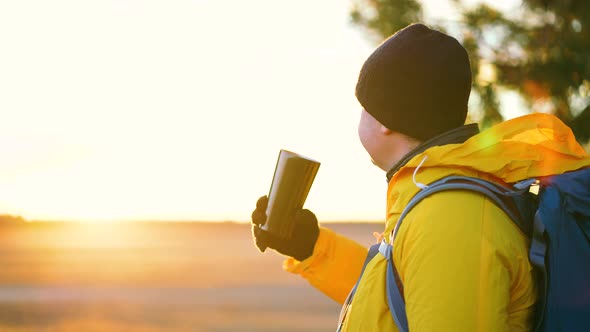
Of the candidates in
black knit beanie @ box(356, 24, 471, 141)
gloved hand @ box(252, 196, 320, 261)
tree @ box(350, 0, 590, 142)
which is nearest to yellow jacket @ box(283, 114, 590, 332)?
black knit beanie @ box(356, 24, 471, 141)

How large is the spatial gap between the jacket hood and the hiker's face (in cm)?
20

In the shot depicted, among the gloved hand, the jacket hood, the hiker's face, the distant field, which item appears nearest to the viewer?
the jacket hood

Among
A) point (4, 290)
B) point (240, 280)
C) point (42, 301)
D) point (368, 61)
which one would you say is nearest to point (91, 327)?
point (42, 301)

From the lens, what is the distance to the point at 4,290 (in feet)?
51.3

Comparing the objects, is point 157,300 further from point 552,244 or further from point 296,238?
point 552,244

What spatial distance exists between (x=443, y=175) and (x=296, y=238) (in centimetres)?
107

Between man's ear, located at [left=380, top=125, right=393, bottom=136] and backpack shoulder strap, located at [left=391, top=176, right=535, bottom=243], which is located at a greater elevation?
man's ear, located at [left=380, top=125, right=393, bottom=136]

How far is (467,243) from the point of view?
174 centimetres

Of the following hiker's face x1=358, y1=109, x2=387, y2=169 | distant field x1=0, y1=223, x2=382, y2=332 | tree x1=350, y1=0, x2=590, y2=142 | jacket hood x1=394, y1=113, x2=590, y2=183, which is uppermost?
tree x1=350, y1=0, x2=590, y2=142

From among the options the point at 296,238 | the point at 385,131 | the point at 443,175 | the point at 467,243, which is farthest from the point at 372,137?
the point at 296,238

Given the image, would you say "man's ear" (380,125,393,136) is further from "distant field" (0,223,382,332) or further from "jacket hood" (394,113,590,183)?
"distant field" (0,223,382,332)

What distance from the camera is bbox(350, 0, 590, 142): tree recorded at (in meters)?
8.40

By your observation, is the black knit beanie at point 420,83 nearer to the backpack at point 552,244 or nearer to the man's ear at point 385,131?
the man's ear at point 385,131

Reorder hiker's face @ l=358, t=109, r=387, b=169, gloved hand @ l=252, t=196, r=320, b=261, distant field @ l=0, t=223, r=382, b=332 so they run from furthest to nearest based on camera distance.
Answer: distant field @ l=0, t=223, r=382, b=332 < gloved hand @ l=252, t=196, r=320, b=261 < hiker's face @ l=358, t=109, r=387, b=169
